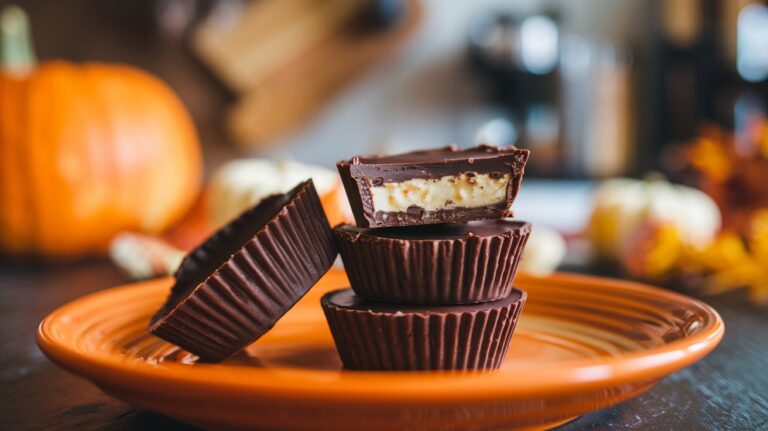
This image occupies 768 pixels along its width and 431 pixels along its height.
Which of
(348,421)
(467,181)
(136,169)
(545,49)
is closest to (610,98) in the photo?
(545,49)

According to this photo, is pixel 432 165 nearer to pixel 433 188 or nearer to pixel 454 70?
pixel 433 188

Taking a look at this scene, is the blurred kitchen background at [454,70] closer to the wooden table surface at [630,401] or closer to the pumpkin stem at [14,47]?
the pumpkin stem at [14,47]

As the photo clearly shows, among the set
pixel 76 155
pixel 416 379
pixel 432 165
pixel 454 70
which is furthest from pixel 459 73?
pixel 416 379

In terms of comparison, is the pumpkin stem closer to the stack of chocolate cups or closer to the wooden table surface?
the wooden table surface

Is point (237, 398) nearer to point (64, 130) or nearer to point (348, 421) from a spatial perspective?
point (348, 421)

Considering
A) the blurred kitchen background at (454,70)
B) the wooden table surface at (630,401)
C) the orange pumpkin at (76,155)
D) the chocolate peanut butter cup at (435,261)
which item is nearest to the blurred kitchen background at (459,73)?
the blurred kitchen background at (454,70)

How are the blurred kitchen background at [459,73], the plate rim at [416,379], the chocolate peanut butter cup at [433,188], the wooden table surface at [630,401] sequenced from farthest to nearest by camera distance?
1. the blurred kitchen background at [459,73]
2. the chocolate peanut butter cup at [433,188]
3. the wooden table surface at [630,401]
4. the plate rim at [416,379]

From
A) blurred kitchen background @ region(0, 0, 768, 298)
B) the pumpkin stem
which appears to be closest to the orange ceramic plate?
the pumpkin stem

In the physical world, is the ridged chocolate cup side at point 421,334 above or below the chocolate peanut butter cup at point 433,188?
below
